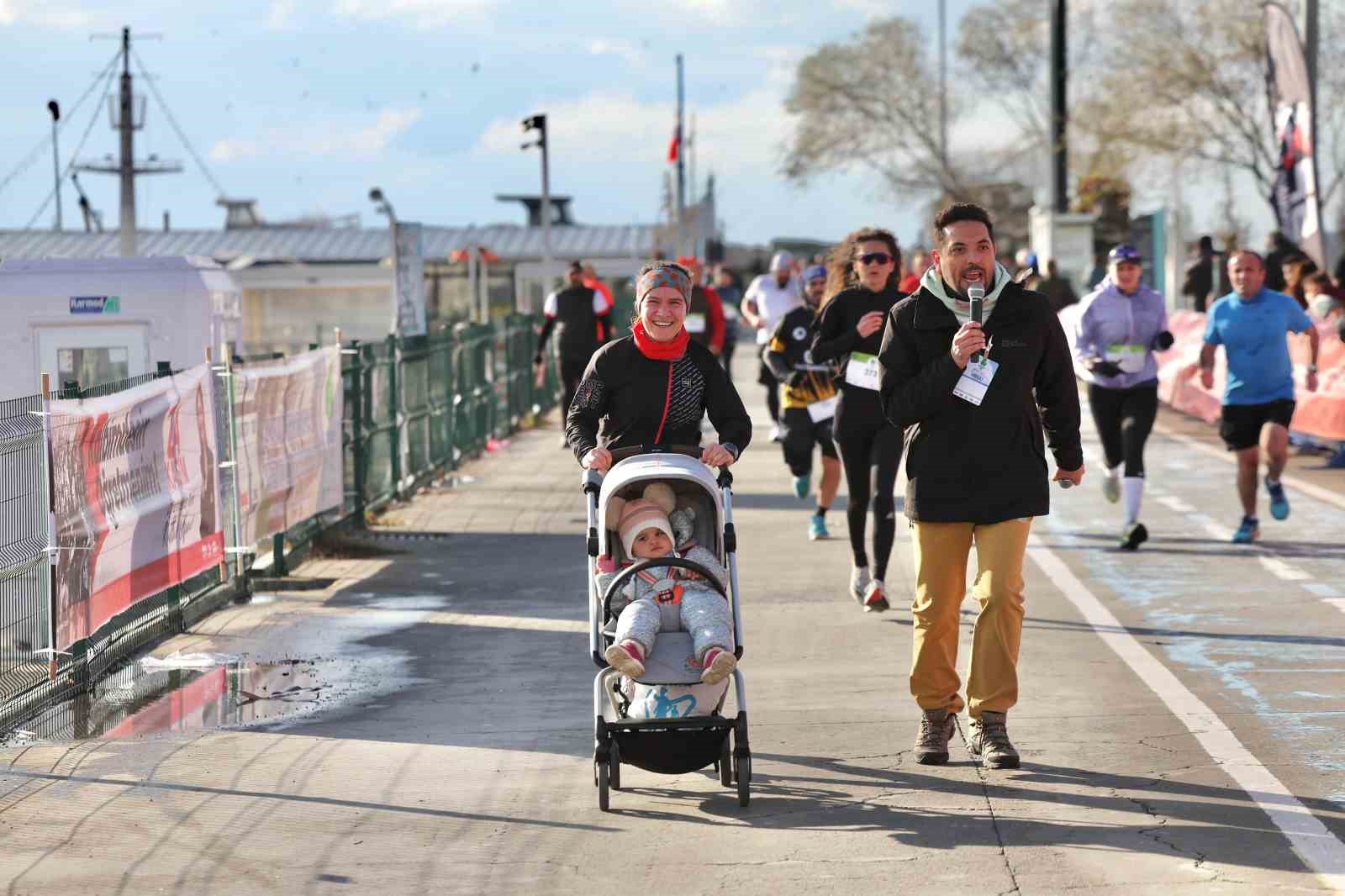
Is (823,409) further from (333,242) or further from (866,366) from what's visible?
(333,242)

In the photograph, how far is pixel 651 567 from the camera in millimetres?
7410

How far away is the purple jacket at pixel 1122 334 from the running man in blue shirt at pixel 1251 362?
1.73ft

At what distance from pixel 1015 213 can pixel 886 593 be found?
56.8 m

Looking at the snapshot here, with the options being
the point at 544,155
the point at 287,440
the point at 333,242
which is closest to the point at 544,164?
the point at 544,155

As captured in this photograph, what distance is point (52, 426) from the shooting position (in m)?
9.08

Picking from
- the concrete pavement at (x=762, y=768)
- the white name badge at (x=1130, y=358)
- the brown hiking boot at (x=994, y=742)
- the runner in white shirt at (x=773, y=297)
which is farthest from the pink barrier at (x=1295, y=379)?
the brown hiking boot at (x=994, y=742)

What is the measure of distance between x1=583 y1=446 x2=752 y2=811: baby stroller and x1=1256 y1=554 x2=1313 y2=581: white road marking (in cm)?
581

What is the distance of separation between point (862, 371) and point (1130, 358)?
3.11 metres

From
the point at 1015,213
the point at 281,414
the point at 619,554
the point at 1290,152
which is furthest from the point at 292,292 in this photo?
the point at 619,554

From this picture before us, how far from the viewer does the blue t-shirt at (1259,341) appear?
14.0 m

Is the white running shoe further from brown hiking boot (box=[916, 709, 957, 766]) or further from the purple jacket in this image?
brown hiking boot (box=[916, 709, 957, 766])

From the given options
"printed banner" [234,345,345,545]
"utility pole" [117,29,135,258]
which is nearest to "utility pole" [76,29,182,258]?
"utility pole" [117,29,135,258]

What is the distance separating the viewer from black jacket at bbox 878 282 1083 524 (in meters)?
7.71

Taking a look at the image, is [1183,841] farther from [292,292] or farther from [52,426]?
[292,292]
